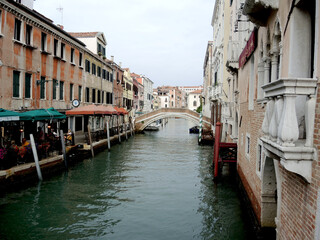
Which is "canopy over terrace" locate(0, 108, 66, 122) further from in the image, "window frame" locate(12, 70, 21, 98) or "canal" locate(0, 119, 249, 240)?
"canal" locate(0, 119, 249, 240)

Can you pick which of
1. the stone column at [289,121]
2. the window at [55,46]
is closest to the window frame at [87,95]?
the window at [55,46]

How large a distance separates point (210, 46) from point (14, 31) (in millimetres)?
27483

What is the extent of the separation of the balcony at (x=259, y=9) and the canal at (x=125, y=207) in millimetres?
4532

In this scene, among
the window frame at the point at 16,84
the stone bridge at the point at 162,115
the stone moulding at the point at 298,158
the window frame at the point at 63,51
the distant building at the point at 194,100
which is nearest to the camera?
the stone moulding at the point at 298,158

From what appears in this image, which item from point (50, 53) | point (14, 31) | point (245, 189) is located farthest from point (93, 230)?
point (50, 53)

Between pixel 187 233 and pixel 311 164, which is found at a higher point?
pixel 311 164

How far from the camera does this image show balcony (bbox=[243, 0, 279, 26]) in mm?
4914

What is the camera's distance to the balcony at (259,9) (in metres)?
4.91

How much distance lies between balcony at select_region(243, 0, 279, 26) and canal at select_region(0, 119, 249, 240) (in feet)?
14.9

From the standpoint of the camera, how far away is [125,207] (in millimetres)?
8914

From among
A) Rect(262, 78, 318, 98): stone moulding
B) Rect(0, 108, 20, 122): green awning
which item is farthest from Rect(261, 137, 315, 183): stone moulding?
Rect(0, 108, 20, 122): green awning

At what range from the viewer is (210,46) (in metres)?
37.2

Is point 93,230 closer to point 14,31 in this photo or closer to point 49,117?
point 49,117

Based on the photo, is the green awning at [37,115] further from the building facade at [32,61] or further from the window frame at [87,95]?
the window frame at [87,95]
